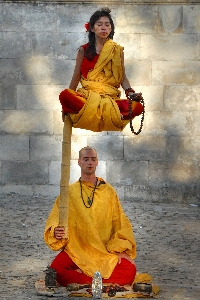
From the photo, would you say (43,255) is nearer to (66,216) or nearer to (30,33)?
(66,216)

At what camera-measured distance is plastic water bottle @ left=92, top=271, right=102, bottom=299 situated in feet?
22.7

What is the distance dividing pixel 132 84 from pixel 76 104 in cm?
536

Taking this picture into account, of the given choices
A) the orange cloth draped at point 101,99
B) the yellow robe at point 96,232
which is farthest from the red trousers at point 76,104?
the yellow robe at point 96,232

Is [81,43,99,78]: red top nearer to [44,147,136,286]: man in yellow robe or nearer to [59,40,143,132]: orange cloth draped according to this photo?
[59,40,143,132]: orange cloth draped

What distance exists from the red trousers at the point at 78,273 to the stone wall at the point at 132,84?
188 inches

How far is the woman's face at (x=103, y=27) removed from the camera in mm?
6980

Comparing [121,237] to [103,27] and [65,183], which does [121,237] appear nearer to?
[65,183]

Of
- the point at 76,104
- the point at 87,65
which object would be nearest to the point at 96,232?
the point at 76,104

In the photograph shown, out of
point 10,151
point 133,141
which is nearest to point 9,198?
point 10,151

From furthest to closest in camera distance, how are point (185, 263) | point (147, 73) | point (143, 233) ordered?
point (147, 73)
point (143, 233)
point (185, 263)

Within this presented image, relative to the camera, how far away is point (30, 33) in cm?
1212

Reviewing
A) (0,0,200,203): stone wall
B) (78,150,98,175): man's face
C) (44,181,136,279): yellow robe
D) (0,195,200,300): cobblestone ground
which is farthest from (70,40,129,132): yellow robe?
(0,0,200,203): stone wall

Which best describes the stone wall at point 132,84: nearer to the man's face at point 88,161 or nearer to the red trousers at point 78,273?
the man's face at point 88,161

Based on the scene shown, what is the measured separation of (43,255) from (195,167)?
388 cm
